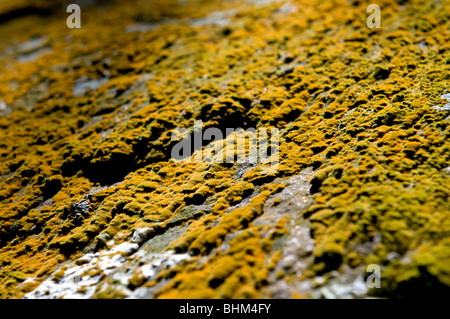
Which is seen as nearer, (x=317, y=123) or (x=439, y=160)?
(x=439, y=160)

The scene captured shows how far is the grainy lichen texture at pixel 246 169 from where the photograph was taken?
641 centimetres

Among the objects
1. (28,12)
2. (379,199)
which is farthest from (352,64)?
(28,12)

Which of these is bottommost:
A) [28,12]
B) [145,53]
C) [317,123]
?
[317,123]

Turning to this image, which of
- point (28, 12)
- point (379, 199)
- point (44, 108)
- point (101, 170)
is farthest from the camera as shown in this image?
point (28, 12)

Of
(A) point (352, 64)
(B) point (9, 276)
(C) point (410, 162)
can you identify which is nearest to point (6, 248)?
(B) point (9, 276)

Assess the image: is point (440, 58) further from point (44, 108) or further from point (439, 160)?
point (44, 108)

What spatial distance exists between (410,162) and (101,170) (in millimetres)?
11730

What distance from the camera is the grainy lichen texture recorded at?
6414 millimetres

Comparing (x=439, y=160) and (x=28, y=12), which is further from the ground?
(x=28, y=12)

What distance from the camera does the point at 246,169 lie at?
1018 cm

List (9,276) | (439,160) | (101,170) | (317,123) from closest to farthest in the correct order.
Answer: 1. (439,160)
2. (9,276)
3. (317,123)
4. (101,170)

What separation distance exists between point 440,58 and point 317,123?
681cm

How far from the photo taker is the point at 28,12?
122 ft

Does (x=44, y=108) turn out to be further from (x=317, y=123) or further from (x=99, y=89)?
(x=317, y=123)
